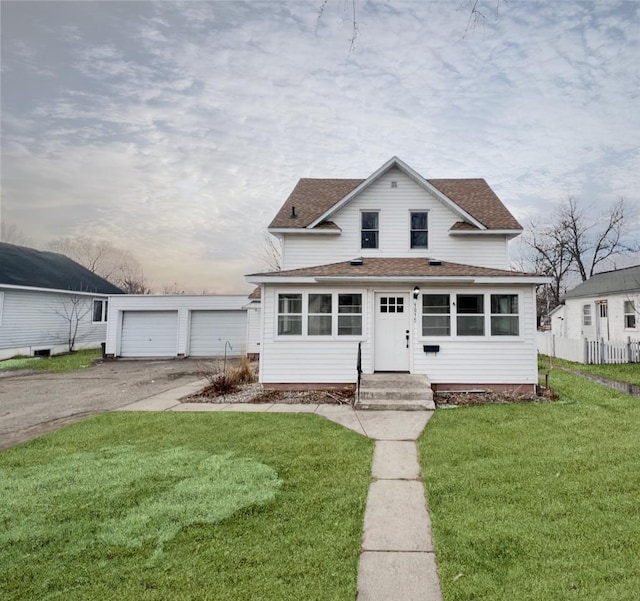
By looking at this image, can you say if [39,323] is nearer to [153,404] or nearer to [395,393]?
[153,404]

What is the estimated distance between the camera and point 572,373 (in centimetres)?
1360

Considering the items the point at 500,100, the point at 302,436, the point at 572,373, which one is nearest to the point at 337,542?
the point at 302,436

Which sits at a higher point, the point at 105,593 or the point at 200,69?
the point at 200,69

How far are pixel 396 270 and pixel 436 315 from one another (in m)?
1.73

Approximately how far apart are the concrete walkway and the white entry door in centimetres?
291

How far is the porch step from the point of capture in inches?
347

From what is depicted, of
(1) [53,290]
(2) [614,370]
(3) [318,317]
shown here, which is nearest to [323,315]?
(3) [318,317]

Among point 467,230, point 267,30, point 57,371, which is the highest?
point 267,30

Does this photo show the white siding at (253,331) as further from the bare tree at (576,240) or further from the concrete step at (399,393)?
the bare tree at (576,240)

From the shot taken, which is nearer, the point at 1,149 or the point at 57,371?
the point at 1,149

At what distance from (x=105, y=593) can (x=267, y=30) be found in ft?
24.2

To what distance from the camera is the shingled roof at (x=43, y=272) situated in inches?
804

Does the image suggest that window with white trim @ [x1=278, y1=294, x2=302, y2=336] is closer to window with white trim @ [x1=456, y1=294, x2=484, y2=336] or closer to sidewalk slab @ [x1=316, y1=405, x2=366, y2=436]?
sidewalk slab @ [x1=316, y1=405, x2=366, y2=436]

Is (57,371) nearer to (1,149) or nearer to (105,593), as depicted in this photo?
(1,149)
